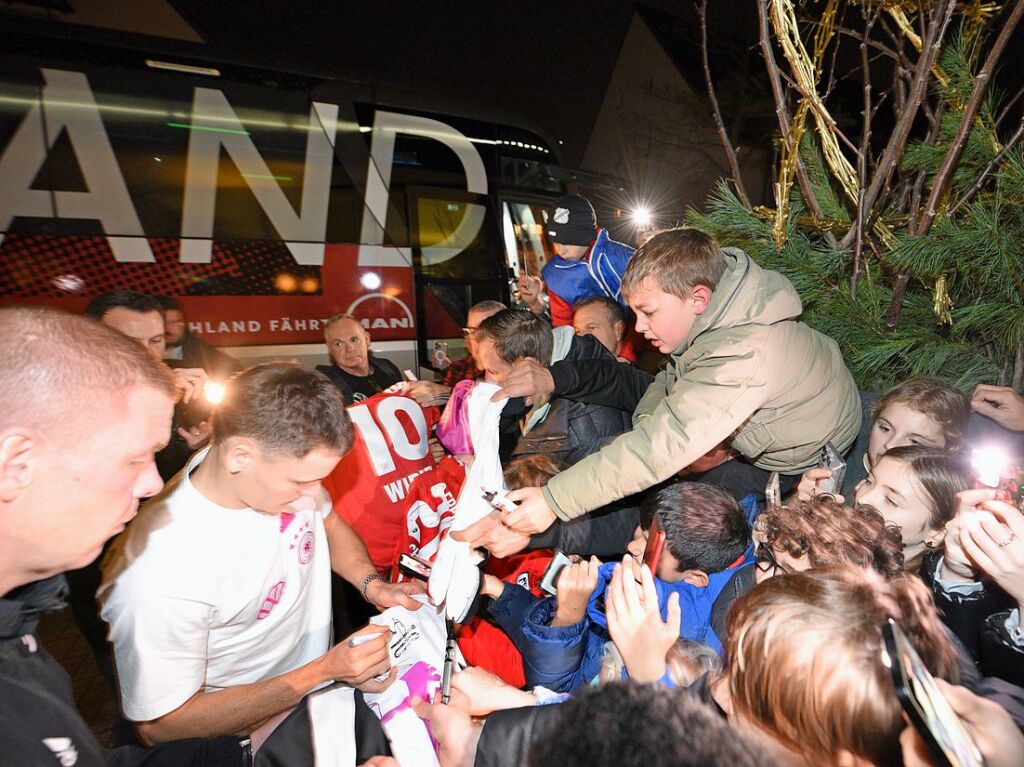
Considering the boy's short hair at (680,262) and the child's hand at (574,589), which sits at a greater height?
the boy's short hair at (680,262)

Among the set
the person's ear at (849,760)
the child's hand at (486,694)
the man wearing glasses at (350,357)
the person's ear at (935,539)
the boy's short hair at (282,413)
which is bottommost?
the man wearing glasses at (350,357)

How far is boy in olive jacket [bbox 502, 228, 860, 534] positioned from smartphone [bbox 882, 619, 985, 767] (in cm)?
118

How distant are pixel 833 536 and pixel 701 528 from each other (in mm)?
470

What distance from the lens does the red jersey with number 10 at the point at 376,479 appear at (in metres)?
2.96

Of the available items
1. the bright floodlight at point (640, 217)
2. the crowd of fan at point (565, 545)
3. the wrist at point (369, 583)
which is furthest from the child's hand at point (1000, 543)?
the bright floodlight at point (640, 217)

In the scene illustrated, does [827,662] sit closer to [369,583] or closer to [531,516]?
[531,516]

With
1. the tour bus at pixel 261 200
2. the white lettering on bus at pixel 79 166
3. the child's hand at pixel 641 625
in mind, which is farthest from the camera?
the tour bus at pixel 261 200

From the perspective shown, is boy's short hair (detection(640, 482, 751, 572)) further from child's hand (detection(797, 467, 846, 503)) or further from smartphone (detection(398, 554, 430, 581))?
smartphone (detection(398, 554, 430, 581))

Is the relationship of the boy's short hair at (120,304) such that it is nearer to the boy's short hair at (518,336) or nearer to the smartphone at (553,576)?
the boy's short hair at (518,336)

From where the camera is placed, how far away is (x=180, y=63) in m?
5.78

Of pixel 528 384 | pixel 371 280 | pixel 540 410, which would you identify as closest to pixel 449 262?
pixel 371 280

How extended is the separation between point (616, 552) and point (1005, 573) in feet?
4.91

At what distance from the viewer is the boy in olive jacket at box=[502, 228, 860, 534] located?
2.02 meters

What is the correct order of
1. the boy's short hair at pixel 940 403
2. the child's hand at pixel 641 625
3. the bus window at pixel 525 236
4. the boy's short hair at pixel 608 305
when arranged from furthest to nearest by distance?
1. the bus window at pixel 525 236
2. the boy's short hair at pixel 608 305
3. the boy's short hair at pixel 940 403
4. the child's hand at pixel 641 625
